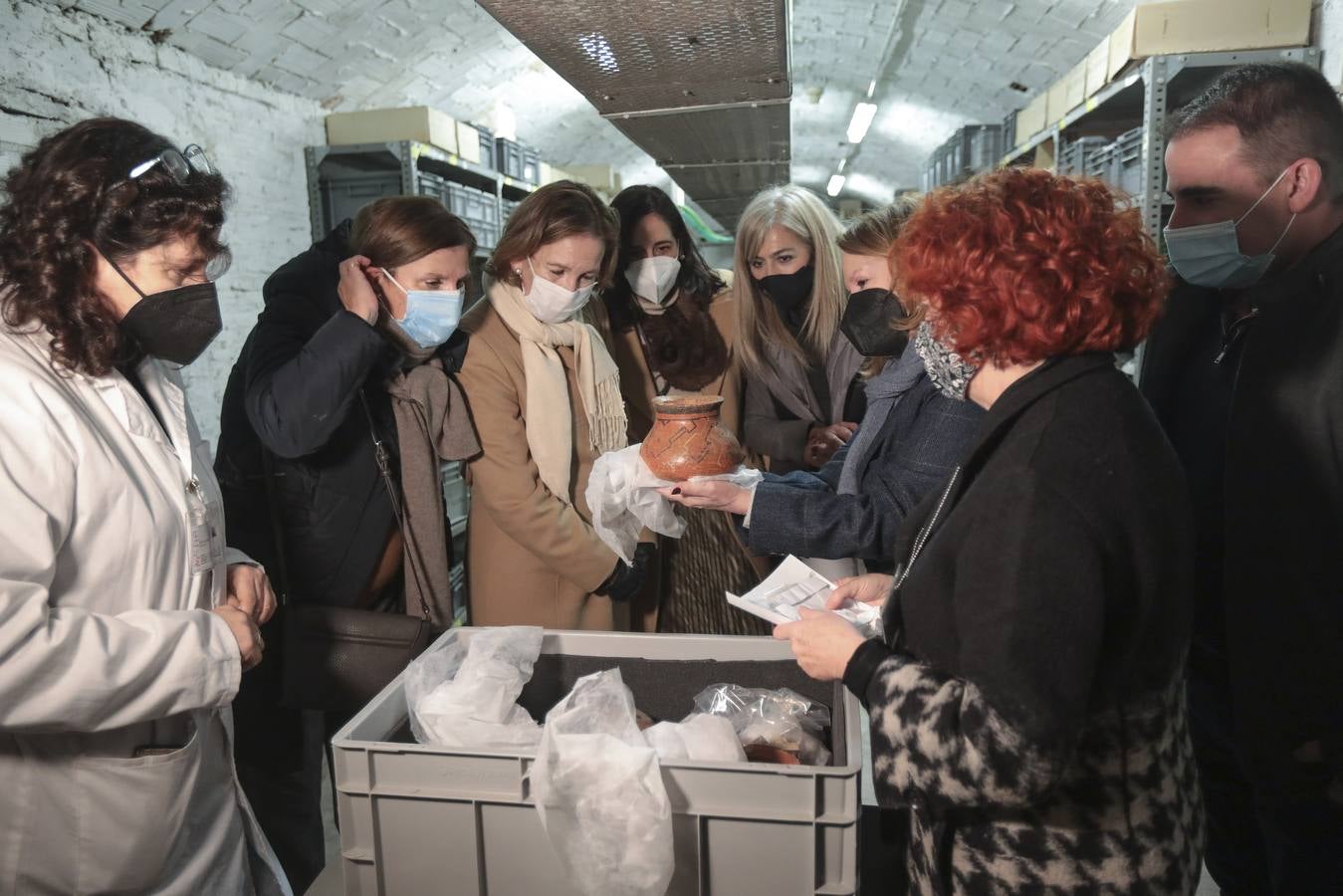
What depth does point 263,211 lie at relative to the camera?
12.5 feet

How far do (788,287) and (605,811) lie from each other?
5.77ft

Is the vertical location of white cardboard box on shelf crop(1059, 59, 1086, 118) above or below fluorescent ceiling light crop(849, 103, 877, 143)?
below

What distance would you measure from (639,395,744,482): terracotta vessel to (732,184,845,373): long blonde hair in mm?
878

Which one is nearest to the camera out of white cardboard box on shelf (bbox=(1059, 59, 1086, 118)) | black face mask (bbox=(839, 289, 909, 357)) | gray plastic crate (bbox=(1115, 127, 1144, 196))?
black face mask (bbox=(839, 289, 909, 357))

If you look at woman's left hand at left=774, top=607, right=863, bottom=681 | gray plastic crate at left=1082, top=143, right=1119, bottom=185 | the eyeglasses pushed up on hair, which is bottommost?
woman's left hand at left=774, top=607, right=863, bottom=681

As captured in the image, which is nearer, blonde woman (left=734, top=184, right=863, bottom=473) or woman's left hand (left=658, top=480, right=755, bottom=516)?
woman's left hand (left=658, top=480, right=755, bottom=516)

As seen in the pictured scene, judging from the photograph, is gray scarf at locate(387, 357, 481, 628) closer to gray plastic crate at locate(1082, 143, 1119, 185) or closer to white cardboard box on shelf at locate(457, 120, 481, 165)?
gray plastic crate at locate(1082, 143, 1119, 185)

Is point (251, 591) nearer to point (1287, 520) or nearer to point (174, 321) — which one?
point (174, 321)

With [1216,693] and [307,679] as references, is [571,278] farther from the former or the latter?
[1216,693]

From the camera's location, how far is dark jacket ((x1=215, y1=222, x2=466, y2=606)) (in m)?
1.65

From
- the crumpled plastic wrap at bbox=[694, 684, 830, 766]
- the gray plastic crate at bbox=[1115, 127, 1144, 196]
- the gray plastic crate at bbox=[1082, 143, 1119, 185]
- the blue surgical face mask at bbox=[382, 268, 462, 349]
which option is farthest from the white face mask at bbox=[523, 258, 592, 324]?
the gray plastic crate at bbox=[1082, 143, 1119, 185]

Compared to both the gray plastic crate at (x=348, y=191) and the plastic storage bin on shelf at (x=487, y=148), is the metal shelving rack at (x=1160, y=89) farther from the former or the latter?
the gray plastic crate at (x=348, y=191)

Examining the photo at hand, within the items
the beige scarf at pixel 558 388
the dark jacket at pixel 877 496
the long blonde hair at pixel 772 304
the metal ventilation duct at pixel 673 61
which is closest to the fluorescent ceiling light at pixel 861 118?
the metal ventilation duct at pixel 673 61

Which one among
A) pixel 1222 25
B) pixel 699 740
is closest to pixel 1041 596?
pixel 699 740
